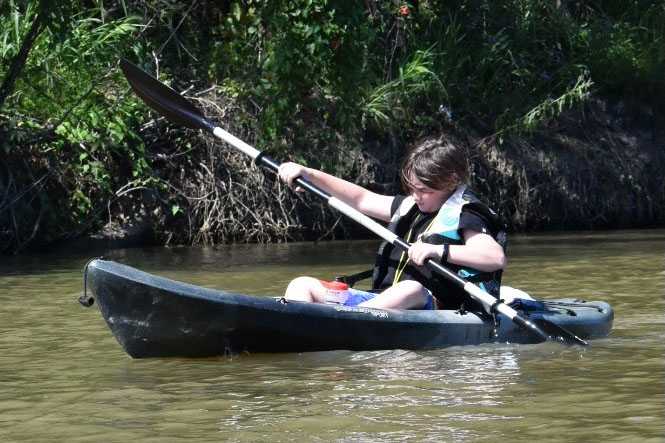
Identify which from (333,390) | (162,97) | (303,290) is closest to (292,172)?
(303,290)

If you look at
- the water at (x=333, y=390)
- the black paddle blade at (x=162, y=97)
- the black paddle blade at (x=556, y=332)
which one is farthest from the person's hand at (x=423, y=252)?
the black paddle blade at (x=162, y=97)

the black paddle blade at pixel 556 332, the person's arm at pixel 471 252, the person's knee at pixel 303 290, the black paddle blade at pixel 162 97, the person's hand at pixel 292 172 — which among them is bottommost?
the black paddle blade at pixel 556 332

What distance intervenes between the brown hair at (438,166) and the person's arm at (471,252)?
0.78ft

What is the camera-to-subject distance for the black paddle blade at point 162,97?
7.55 meters

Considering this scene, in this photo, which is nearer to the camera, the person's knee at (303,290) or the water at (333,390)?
the water at (333,390)

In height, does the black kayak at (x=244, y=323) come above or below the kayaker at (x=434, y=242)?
below

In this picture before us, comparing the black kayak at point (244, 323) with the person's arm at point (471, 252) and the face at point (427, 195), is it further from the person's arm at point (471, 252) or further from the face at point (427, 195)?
the face at point (427, 195)

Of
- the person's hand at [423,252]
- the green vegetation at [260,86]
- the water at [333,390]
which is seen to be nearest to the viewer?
the water at [333,390]

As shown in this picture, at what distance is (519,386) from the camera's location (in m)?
4.81

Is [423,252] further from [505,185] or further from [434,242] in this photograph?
[505,185]

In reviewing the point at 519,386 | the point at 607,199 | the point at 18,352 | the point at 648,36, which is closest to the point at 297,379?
the point at 519,386

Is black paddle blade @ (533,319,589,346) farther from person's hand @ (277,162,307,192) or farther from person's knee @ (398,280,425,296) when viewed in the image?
person's hand @ (277,162,307,192)

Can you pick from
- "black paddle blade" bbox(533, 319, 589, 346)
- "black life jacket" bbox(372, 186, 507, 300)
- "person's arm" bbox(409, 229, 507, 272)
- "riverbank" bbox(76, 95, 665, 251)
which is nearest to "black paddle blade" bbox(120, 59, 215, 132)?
"black life jacket" bbox(372, 186, 507, 300)

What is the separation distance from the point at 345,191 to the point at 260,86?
5227mm
